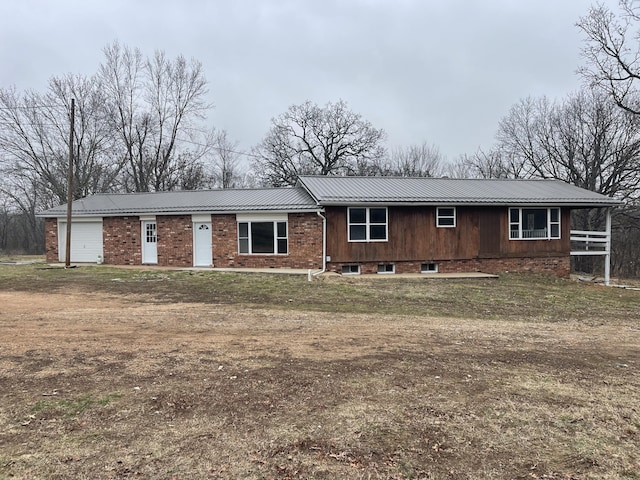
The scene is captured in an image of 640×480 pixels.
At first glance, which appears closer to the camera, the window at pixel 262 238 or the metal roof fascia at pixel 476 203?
the metal roof fascia at pixel 476 203

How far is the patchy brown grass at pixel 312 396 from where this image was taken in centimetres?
282

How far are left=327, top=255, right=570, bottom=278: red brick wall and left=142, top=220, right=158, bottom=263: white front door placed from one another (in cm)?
763

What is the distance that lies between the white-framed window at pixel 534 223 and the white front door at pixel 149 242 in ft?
46.9

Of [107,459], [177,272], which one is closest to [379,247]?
[177,272]

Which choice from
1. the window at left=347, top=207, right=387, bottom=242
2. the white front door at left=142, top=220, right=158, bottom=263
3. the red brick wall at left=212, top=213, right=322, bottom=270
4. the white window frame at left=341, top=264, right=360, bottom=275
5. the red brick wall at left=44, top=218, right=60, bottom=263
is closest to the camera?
the red brick wall at left=212, top=213, right=322, bottom=270

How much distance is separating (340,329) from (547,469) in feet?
14.7

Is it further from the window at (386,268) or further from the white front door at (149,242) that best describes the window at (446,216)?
the white front door at (149,242)

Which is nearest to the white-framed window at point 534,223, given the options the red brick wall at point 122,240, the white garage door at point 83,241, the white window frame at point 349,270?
the white window frame at point 349,270

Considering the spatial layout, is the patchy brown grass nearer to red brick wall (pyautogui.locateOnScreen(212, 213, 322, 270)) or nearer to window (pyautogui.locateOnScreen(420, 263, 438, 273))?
red brick wall (pyautogui.locateOnScreen(212, 213, 322, 270))

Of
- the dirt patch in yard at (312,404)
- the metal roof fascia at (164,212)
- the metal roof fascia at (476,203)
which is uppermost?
the metal roof fascia at (476,203)

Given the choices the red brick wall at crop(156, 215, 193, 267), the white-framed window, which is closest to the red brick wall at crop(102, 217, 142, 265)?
the red brick wall at crop(156, 215, 193, 267)

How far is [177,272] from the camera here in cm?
1536

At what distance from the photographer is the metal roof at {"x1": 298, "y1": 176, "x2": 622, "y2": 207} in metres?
15.9

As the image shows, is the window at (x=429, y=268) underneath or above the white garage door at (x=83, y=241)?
underneath
